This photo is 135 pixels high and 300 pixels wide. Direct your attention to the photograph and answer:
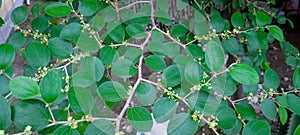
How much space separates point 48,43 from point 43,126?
0.81ft

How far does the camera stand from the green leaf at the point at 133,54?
0.67m

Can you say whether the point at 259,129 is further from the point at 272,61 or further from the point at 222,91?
the point at 272,61

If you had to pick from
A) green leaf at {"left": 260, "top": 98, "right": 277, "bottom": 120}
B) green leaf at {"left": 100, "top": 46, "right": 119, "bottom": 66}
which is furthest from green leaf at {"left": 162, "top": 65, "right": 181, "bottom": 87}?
green leaf at {"left": 260, "top": 98, "right": 277, "bottom": 120}

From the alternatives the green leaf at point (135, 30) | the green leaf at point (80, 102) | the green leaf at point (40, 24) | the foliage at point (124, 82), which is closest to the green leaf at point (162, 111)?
the foliage at point (124, 82)

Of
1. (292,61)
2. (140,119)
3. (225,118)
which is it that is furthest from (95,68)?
(292,61)

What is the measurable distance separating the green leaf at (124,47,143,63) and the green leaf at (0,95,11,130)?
0.24 meters

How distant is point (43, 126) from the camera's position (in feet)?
1.74

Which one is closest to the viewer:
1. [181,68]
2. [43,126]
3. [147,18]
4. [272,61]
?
[43,126]

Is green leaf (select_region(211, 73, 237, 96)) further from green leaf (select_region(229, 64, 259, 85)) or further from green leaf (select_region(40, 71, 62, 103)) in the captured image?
green leaf (select_region(40, 71, 62, 103))

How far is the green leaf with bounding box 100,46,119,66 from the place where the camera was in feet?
2.18

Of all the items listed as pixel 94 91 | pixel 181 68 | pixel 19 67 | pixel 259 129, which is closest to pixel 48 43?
pixel 94 91

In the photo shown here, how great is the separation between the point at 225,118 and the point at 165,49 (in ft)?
0.64

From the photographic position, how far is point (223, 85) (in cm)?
65

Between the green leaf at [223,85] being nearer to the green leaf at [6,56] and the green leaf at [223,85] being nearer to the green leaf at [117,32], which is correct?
the green leaf at [117,32]
